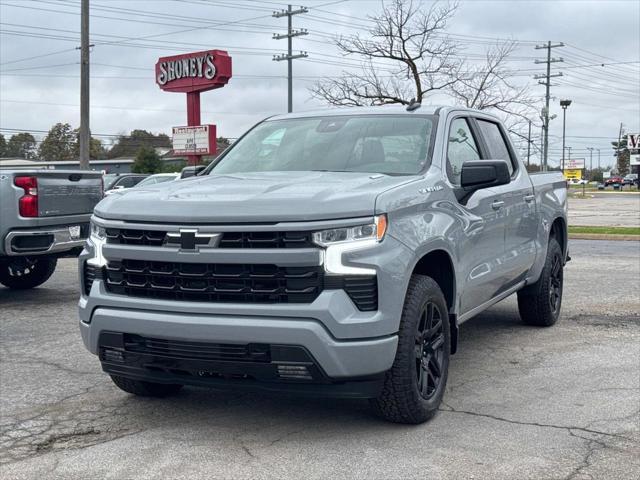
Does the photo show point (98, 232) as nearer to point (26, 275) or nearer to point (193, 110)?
point (26, 275)

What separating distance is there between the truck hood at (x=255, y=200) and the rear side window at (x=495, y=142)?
1864 millimetres

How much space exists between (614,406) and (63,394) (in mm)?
3506

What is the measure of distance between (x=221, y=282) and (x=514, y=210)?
3.07 meters

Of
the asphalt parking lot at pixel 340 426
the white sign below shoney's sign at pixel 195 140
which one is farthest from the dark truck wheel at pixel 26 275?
the white sign below shoney's sign at pixel 195 140

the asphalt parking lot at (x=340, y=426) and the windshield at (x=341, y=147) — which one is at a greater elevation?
the windshield at (x=341, y=147)

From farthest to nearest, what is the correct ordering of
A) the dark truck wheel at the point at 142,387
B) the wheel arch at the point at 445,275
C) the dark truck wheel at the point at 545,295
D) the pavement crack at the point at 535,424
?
the dark truck wheel at the point at 545,295 < the dark truck wheel at the point at 142,387 < the wheel arch at the point at 445,275 < the pavement crack at the point at 535,424

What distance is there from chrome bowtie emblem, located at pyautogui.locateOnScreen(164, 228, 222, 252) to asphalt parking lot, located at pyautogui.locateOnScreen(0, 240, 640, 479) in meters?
1.06

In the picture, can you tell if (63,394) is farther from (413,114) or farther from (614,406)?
(614,406)

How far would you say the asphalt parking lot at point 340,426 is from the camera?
4074mm

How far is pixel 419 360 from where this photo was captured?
4672mm

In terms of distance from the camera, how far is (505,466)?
4.06 meters

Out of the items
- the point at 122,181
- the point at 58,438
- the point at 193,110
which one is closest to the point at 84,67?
the point at 122,181

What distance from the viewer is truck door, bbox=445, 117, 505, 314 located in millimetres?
5422

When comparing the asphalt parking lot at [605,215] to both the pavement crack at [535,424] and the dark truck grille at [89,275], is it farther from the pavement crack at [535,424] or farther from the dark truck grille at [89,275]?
the dark truck grille at [89,275]
